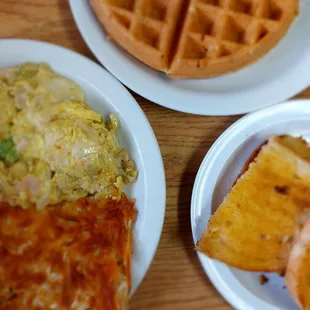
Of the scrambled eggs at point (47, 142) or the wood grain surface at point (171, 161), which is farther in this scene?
the wood grain surface at point (171, 161)

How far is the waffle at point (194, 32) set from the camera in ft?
4.02

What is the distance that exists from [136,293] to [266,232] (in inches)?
16.2

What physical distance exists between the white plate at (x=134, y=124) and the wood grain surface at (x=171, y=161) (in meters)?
0.10

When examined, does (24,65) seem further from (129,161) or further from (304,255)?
(304,255)

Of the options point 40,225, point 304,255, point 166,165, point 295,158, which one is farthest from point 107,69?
point 304,255

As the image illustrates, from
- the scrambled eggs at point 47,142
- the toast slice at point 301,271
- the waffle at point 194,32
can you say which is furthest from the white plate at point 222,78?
the toast slice at point 301,271

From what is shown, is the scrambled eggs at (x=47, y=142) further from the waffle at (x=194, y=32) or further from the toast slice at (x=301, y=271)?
the toast slice at (x=301, y=271)

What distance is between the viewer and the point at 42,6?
4.31 ft

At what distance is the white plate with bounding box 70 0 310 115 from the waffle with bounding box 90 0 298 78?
4 cm

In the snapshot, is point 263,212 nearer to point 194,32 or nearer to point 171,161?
point 171,161

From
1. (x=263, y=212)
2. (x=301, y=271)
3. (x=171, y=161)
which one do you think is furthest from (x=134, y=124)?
(x=301, y=271)

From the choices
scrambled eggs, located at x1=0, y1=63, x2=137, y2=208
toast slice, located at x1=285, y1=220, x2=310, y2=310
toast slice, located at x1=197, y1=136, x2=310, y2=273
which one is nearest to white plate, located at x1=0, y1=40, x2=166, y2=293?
scrambled eggs, located at x1=0, y1=63, x2=137, y2=208

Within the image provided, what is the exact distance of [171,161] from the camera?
136 centimetres

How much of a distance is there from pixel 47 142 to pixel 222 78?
542 millimetres
